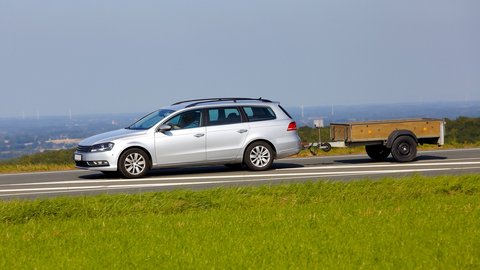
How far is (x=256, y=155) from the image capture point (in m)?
18.3

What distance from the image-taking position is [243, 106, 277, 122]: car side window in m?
18.5

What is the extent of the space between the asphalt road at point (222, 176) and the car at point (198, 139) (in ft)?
1.05

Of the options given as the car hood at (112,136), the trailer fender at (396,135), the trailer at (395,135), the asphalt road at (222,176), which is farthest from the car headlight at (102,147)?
the trailer fender at (396,135)

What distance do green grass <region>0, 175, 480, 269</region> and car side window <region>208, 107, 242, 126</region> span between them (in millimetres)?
5175

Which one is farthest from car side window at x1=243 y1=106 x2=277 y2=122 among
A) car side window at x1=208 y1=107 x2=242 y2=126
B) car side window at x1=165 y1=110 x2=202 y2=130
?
car side window at x1=165 y1=110 x2=202 y2=130

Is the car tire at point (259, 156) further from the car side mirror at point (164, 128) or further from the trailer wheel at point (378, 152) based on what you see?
the trailer wheel at point (378, 152)

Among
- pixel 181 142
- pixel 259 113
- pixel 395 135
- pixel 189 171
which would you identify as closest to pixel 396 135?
pixel 395 135

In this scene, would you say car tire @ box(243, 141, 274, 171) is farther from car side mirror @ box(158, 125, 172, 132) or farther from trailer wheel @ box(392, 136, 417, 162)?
trailer wheel @ box(392, 136, 417, 162)

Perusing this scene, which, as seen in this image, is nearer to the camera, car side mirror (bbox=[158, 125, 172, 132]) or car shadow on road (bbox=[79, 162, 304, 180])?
car side mirror (bbox=[158, 125, 172, 132])

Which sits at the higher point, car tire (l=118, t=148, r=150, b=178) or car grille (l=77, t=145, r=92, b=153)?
car grille (l=77, t=145, r=92, b=153)

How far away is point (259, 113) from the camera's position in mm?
18672

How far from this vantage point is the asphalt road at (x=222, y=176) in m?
15.6

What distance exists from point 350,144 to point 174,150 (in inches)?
163

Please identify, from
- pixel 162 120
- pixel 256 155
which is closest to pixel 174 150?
pixel 162 120
